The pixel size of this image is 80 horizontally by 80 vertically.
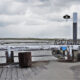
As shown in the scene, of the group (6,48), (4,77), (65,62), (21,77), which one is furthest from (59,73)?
(6,48)

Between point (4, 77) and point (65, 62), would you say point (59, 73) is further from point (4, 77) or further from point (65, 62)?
point (65, 62)

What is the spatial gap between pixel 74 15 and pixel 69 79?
661 inches

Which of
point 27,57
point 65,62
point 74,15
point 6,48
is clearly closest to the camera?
point 27,57

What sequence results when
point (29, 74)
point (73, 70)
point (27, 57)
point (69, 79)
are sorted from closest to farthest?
point (69, 79) → point (29, 74) → point (73, 70) → point (27, 57)

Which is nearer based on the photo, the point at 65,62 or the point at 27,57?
the point at 27,57

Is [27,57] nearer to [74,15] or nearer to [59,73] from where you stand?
[59,73]

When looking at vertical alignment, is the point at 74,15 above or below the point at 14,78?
above

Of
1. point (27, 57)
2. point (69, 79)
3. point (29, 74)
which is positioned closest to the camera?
point (69, 79)

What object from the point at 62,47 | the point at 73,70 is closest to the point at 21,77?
the point at 73,70

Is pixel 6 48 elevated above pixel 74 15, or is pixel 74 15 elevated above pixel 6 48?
pixel 74 15

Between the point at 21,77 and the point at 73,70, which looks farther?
the point at 73,70

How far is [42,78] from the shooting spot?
6.88 m

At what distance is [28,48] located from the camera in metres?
13.1

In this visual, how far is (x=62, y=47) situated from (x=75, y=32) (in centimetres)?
977
